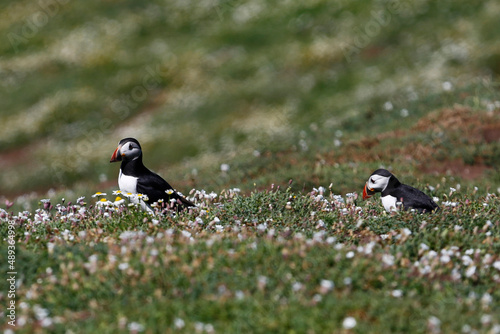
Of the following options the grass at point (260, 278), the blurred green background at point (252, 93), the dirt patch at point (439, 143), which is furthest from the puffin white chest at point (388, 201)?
the dirt patch at point (439, 143)

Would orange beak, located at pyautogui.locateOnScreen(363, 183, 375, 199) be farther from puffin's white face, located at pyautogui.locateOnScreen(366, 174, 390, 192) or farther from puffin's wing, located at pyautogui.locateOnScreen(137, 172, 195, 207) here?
puffin's wing, located at pyautogui.locateOnScreen(137, 172, 195, 207)

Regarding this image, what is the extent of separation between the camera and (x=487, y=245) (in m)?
8.25

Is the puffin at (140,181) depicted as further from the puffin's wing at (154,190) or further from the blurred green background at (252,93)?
the blurred green background at (252,93)

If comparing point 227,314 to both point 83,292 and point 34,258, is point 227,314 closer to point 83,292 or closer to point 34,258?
point 83,292

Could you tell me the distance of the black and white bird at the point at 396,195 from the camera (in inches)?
405

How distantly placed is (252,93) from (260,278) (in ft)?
77.8

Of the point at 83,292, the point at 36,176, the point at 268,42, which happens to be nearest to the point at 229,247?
the point at 83,292

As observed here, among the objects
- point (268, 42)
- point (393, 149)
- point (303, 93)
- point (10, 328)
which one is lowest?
point (10, 328)

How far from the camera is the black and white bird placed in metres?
10.3

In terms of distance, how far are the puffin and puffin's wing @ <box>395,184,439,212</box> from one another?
351 cm

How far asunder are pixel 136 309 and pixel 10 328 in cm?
132

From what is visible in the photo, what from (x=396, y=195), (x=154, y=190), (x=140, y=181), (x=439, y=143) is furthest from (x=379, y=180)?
(x=439, y=143)

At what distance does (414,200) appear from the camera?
1038 cm

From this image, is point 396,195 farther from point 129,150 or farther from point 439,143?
point 439,143
